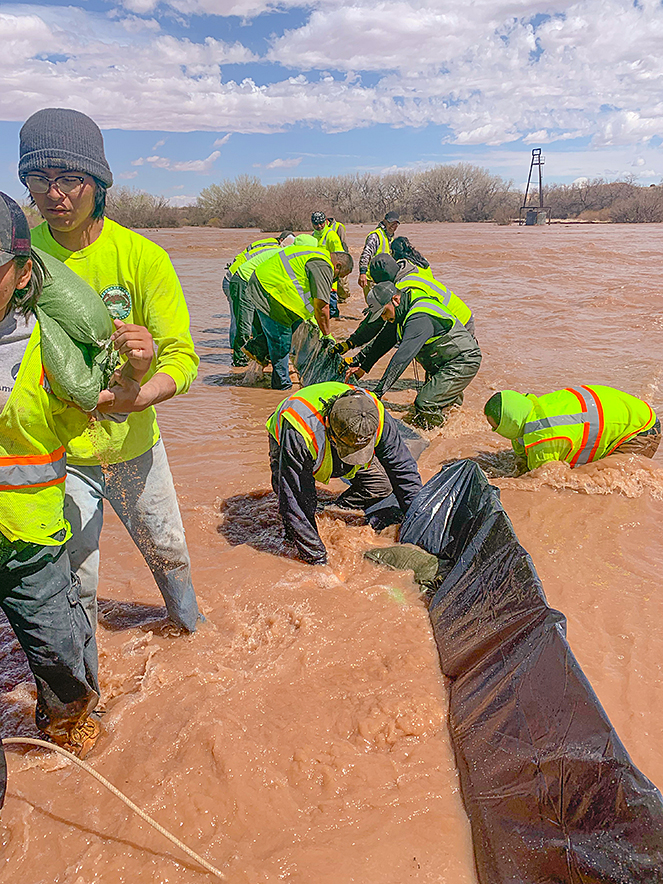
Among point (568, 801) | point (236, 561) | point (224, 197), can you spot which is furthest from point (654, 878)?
point (224, 197)

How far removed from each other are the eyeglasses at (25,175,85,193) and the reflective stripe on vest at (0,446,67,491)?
2.42 feet

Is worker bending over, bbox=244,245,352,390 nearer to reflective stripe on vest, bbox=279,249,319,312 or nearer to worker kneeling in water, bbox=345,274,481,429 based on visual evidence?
reflective stripe on vest, bbox=279,249,319,312

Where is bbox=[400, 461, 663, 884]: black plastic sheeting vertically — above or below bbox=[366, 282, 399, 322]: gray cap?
below

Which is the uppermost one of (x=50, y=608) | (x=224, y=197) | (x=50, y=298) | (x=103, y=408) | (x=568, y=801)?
(x=224, y=197)

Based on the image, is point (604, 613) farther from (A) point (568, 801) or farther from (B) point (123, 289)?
(B) point (123, 289)

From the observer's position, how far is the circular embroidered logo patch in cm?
189

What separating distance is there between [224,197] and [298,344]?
3411 centimetres

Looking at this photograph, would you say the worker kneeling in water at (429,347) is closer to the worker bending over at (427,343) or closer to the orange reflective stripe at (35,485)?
the worker bending over at (427,343)

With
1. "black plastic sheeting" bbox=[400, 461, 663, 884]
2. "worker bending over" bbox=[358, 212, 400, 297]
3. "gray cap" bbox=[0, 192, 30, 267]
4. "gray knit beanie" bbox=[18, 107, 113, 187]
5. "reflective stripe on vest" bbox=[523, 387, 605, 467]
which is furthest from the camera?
"worker bending over" bbox=[358, 212, 400, 297]

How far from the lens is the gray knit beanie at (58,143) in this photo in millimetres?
1695

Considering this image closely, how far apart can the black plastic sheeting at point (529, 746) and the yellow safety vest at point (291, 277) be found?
3965 mm

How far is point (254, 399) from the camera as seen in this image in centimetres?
639

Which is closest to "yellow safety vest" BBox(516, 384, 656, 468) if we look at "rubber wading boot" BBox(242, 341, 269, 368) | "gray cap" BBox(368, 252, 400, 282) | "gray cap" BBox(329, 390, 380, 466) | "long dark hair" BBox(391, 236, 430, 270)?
"gray cap" BBox(329, 390, 380, 466)

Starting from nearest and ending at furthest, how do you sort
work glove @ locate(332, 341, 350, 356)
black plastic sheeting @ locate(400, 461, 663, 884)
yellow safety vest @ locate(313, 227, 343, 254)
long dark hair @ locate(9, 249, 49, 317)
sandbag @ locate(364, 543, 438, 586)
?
1. long dark hair @ locate(9, 249, 49, 317)
2. black plastic sheeting @ locate(400, 461, 663, 884)
3. sandbag @ locate(364, 543, 438, 586)
4. work glove @ locate(332, 341, 350, 356)
5. yellow safety vest @ locate(313, 227, 343, 254)
